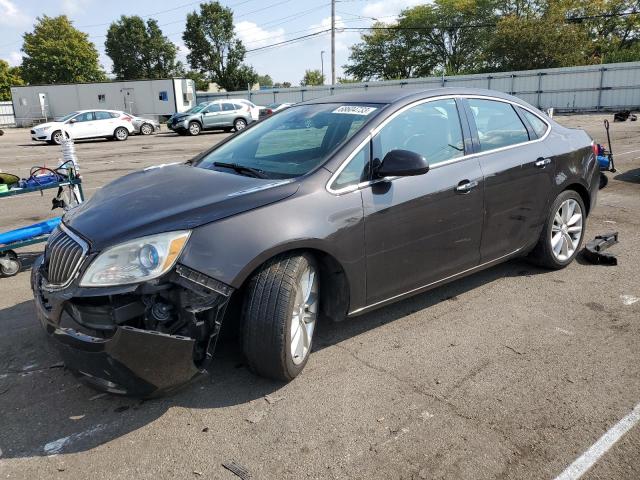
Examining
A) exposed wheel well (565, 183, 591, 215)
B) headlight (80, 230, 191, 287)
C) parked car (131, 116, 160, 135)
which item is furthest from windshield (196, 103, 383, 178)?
parked car (131, 116, 160, 135)

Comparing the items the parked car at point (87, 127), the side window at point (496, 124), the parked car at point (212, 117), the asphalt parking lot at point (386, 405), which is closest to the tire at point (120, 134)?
the parked car at point (87, 127)

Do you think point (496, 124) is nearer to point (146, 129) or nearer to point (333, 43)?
point (146, 129)

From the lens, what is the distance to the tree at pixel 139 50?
70.1 metres

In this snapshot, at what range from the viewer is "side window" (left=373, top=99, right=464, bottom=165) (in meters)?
3.55

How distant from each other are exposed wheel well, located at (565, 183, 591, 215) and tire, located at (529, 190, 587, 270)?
0.16ft

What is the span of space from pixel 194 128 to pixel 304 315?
24914 millimetres

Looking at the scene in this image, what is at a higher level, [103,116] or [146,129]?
[103,116]

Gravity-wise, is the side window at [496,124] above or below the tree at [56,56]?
below

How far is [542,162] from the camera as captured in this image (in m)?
4.42

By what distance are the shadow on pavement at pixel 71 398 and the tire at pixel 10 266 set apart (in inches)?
54.3

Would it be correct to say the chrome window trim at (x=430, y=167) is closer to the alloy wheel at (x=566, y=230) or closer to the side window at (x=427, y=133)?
the side window at (x=427, y=133)

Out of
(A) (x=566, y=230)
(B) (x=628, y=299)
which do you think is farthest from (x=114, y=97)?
(B) (x=628, y=299)

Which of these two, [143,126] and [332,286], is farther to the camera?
[143,126]

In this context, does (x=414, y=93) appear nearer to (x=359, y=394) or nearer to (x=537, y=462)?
(x=359, y=394)
